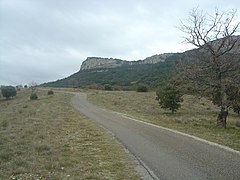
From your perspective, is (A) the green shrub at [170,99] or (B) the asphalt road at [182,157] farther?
(A) the green shrub at [170,99]

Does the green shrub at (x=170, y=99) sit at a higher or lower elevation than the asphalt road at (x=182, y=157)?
higher

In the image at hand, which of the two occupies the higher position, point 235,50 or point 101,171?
point 235,50

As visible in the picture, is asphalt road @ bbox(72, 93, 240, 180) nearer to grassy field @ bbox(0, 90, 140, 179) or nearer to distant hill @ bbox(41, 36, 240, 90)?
grassy field @ bbox(0, 90, 140, 179)

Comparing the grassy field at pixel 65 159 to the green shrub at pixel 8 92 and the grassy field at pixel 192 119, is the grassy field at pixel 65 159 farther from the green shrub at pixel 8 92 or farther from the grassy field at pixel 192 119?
the green shrub at pixel 8 92

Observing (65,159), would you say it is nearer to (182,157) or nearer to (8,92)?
(182,157)

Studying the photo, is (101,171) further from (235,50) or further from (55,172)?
(235,50)

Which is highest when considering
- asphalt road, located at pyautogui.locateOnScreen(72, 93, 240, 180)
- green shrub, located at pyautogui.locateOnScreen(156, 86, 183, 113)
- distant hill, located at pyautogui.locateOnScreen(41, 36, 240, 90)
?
distant hill, located at pyautogui.locateOnScreen(41, 36, 240, 90)

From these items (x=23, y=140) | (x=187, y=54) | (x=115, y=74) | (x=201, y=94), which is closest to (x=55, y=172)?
(x=23, y=140)

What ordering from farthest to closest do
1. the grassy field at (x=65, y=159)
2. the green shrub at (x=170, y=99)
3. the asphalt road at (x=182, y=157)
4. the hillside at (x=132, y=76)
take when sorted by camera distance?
the hillside at (x=132, y=76)
the green shrub at (x=170, y=99)
the grassy field at (x=65, y=159)
the asphalt road at (x=182, y=157)

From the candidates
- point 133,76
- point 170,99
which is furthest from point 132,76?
point 170,99

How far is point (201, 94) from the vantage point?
24.0 m

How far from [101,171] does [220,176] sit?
3.16m

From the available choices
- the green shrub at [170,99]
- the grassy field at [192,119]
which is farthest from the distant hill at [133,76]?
the green shrub at [170,99]

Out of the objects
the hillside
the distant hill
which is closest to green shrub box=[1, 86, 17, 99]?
the distant hill
